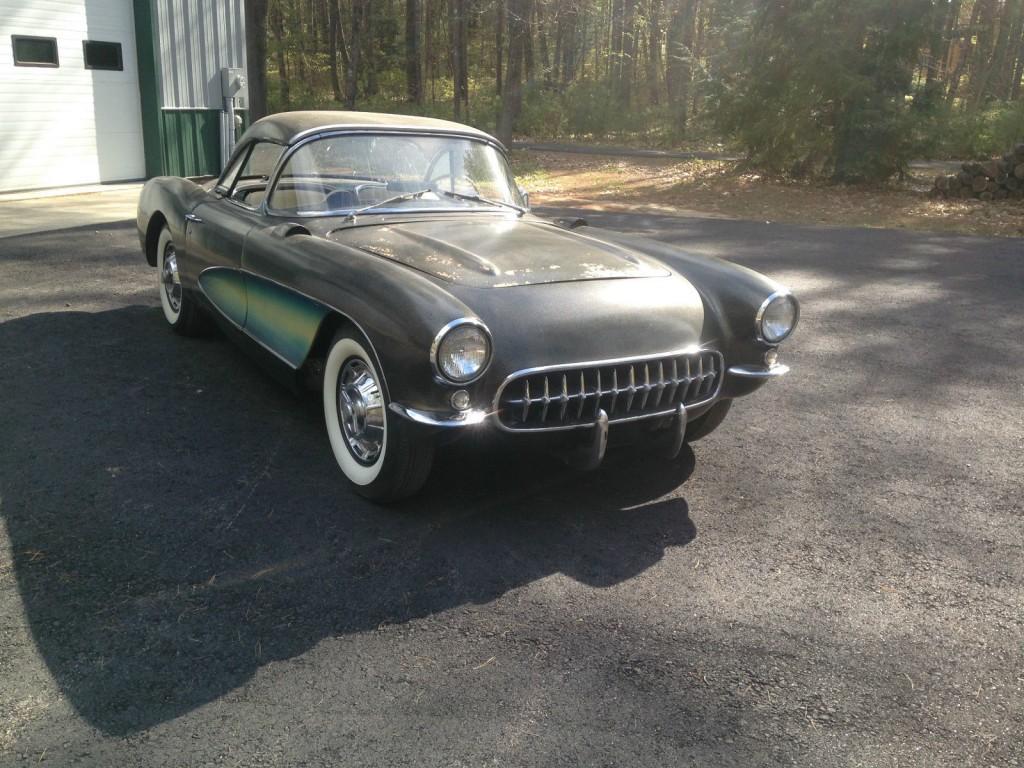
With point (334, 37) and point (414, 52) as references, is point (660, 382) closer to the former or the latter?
point (414, 52)

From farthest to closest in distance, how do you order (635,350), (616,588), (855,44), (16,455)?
(855,44), (16,455), (635,350), (616,588)

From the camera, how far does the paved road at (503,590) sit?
237 cm

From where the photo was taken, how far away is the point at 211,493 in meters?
3.73

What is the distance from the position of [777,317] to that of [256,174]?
3.06 metres

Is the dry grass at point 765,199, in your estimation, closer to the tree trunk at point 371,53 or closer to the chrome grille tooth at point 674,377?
the chrome grille tooth at point 674,377

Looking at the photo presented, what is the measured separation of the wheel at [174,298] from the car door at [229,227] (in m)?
0.31

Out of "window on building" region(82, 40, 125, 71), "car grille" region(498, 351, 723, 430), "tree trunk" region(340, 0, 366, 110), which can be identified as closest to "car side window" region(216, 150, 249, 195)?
"car grille" region(498, 351, 723, 430)

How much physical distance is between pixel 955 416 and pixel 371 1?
37325 mm

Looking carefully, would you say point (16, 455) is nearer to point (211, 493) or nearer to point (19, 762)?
point (211, 493)

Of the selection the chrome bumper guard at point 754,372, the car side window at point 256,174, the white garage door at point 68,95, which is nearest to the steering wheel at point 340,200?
the car side window at point 256,174

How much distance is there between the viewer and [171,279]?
6074mm

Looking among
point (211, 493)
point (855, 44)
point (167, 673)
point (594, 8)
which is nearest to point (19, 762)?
point (167, 673)

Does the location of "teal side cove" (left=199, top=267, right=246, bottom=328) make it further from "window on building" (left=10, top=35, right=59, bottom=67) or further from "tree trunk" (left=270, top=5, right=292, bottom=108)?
"tree trunk" (left=270, top=5, right=292, bottom=108)

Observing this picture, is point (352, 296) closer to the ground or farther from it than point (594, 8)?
closer to the ground
